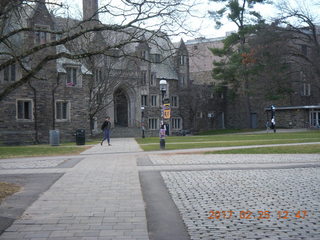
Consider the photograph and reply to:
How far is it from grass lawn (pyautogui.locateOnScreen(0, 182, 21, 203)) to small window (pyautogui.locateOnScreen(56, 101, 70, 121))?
26059 millimetres

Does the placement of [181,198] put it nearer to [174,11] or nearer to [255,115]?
[174,11]

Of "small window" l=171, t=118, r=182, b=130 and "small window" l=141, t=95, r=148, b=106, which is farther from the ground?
"small window" l=141, t=95, r=148, b=106

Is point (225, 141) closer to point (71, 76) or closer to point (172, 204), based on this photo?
point (71, 76)

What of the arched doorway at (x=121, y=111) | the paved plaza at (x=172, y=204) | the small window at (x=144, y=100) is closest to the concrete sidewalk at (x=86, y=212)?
the paved plaza at (x=172, y=204)

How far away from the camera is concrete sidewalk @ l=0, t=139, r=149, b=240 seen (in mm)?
5757

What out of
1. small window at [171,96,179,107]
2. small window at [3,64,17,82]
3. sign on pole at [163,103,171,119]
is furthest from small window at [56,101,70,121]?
small window at [171,96,179,107]

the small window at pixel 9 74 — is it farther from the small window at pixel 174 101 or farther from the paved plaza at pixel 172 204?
the small window at pixel 174 101

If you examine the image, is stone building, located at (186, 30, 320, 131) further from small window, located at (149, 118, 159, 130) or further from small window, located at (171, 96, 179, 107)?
small window, located at (149, 118, 159, 130)

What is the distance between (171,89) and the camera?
5884 cm

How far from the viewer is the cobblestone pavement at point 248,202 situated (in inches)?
227

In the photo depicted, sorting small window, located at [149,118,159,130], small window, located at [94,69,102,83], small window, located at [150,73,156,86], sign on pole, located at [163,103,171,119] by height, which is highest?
small window, located at [150,73,156,86]

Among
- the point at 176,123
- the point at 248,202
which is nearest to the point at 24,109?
the point at 176,123

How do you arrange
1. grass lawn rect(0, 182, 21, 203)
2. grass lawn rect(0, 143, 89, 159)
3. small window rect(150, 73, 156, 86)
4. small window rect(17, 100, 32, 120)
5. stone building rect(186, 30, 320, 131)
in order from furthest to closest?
small window rect(150, 73, 156, 86)
stone building rect(186, 30, 320, 131)
small window rect(17, 100, 32, 120)
grass lawn rect(0, 143, 89, 159)
grass lawn rect(0, 182, 21, 203)

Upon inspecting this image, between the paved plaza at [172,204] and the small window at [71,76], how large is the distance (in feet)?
79.7
